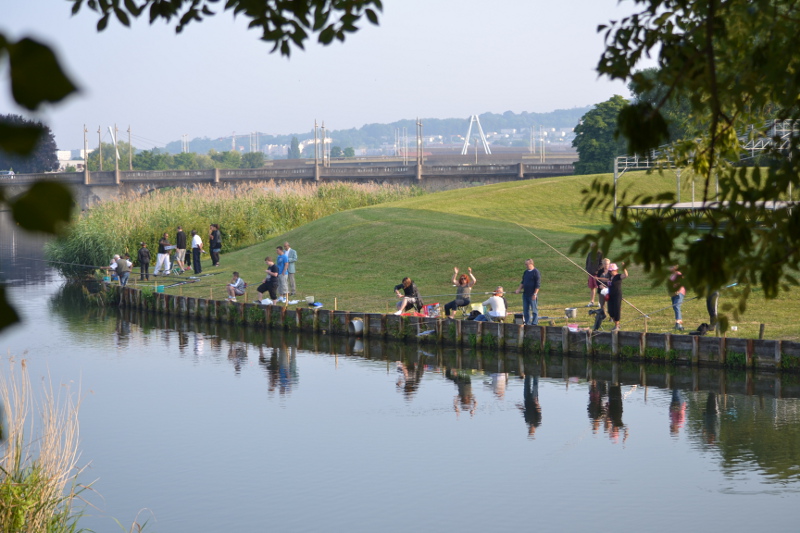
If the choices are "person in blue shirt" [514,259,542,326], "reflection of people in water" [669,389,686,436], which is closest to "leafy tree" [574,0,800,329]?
"reflection of people in water" [669,389,686,436]

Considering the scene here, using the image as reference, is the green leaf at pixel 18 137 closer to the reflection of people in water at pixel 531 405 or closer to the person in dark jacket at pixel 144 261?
the reflection of people in water at pixel 531 405

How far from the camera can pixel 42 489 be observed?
35.3 ft

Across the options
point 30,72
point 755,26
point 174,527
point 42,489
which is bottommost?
point 174,527

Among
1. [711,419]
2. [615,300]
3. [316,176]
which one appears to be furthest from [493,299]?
[316,176]

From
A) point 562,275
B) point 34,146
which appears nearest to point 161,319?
point 562,275

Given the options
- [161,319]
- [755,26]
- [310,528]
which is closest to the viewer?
[755,26]

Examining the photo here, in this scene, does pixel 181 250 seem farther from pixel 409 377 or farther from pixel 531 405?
pixel 531 405

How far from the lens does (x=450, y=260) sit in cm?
3653

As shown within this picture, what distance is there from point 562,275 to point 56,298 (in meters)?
20.7

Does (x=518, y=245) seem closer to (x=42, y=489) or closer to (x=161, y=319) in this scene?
(x=161, y=319)

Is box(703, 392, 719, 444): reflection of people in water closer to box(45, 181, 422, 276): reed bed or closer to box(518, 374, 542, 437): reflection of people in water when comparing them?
box(518, 374, 542, 437): reflection of people in water

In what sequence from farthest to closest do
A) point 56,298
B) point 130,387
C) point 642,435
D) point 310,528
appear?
point 56,298 → point 130,387 → point 642,435 → point 310,528

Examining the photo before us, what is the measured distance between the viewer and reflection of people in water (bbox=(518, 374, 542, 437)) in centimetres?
1908

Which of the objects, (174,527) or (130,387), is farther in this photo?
(130,387)
